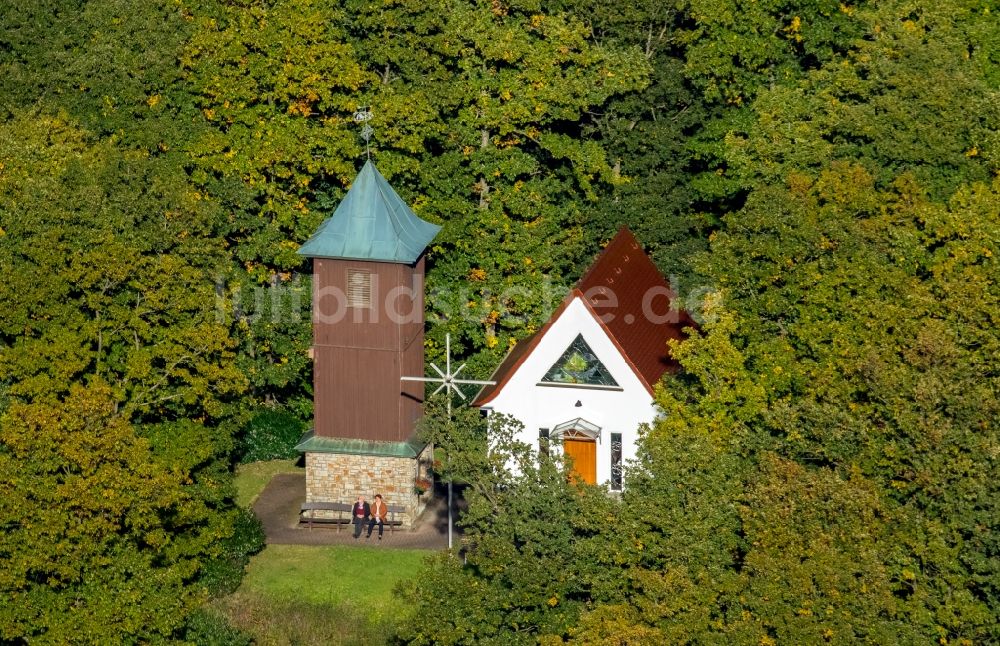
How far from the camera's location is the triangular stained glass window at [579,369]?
207 ft

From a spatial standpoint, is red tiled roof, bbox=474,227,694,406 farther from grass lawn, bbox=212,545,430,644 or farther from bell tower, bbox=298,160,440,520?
grass lawn, bbox=212,545,430,644

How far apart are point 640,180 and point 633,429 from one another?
10835 mm

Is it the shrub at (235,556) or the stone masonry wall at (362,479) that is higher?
the stone masonry wall at (362,479)

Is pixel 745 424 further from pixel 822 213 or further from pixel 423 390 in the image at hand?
pixel 423 390

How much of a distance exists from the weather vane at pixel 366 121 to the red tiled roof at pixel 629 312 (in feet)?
25.6

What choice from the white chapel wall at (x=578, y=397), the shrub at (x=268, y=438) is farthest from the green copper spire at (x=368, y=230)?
the shrub at (x=268, y=438)

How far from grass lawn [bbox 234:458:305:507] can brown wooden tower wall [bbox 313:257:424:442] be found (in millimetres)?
4480

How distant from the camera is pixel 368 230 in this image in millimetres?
63156

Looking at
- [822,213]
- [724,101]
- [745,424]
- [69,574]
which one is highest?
[724,101]

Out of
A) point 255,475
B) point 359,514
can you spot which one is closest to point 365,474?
point 359,514

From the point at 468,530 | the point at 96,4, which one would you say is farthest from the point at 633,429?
the point at 96,4

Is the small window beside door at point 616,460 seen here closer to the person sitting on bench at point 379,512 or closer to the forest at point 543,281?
the forest at point 543,281

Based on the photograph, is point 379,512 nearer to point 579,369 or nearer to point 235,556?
point 235,556

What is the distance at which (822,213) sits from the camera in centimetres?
5825
